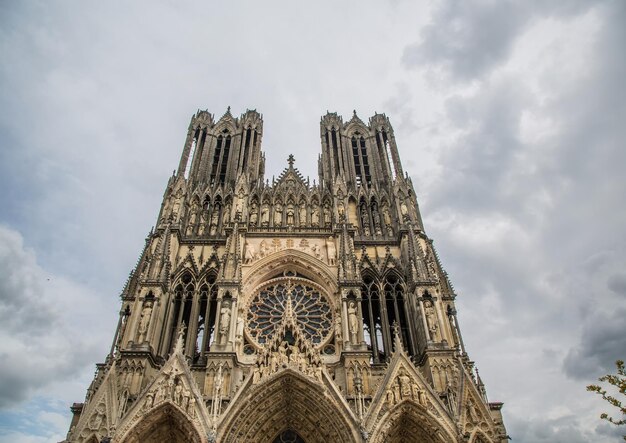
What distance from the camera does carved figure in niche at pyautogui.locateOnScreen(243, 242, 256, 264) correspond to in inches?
800

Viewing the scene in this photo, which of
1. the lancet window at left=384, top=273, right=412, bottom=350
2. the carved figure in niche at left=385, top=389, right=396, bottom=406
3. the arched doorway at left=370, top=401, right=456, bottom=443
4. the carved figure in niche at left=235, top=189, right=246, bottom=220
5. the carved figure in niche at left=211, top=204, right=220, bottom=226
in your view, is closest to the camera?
the arched doorway at left=370, top=401, right=456, bottom=443

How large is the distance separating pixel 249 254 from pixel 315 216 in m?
4.25

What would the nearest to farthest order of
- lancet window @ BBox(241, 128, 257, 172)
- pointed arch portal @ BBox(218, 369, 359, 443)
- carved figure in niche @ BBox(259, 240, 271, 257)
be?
pointed arch portal @ BBox(218, 369, 359, 443) → carved figure in niche @ BBox(259, 240, 271, 257) → lancet window @ BBox(241, 128, 257, 172)

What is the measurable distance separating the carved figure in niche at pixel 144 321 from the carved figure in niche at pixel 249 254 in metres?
4.48

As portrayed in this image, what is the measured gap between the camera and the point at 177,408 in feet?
48.4

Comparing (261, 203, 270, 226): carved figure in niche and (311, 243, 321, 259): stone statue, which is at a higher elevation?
(261, 203, 270, 226): carved figure in niche

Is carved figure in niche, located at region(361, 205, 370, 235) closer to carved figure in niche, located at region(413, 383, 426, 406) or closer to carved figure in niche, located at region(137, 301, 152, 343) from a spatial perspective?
carved figure in niche, located at region(413, 383, 426, 406)

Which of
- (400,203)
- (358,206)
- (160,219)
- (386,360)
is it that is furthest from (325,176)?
(386,360)

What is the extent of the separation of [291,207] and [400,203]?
18.3 feet

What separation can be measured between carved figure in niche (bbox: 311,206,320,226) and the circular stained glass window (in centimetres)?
342

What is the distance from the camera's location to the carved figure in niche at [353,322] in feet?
57.1

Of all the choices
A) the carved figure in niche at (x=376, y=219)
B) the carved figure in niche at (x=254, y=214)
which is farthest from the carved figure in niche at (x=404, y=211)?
the carved figure in niche at (x=254, y=214)

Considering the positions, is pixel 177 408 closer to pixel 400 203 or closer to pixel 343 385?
pixel 343 385

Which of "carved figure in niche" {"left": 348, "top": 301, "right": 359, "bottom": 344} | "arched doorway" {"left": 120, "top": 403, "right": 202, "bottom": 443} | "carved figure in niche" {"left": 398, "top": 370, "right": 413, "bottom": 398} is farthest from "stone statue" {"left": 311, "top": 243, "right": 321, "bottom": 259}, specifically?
"arched doorway" {"left": 120, "top": 403, "right": 202, "bottom": 443}
